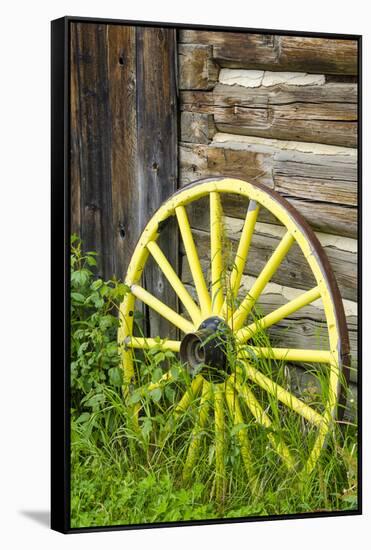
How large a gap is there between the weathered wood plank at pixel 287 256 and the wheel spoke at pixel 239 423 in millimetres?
507

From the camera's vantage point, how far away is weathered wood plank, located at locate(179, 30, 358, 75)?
17.5 ft

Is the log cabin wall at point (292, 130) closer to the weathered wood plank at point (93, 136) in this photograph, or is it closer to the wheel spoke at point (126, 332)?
the weathered wood plank at point (93, 136)

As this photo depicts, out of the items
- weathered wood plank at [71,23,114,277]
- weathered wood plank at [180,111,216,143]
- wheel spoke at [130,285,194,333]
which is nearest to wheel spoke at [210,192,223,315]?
wheel spoke at [130,285,194,333]

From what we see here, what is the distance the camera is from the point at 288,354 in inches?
207

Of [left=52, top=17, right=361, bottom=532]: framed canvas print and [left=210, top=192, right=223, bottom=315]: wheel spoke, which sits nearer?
[left=52, top=17, right=361, bottom=532]: framed canvas print

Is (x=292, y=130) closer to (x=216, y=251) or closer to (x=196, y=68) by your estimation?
(x=196, y=68)

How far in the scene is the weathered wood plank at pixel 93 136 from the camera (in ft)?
16.7

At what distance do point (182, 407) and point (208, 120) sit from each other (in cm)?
114

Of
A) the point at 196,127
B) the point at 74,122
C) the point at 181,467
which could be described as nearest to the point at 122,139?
the point at 74,122

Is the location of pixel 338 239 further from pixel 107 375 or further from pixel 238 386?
pixel 107 375

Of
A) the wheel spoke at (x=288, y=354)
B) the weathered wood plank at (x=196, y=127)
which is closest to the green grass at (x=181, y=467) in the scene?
the wheel spoke at (x=288, y=354)

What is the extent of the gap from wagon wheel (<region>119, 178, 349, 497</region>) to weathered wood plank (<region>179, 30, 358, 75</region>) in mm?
479

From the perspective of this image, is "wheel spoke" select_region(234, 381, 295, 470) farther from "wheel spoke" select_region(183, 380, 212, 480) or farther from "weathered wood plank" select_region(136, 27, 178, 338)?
"weathered wood plank" select_region(136, 27, 178, 338)

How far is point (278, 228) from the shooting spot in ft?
17.7
